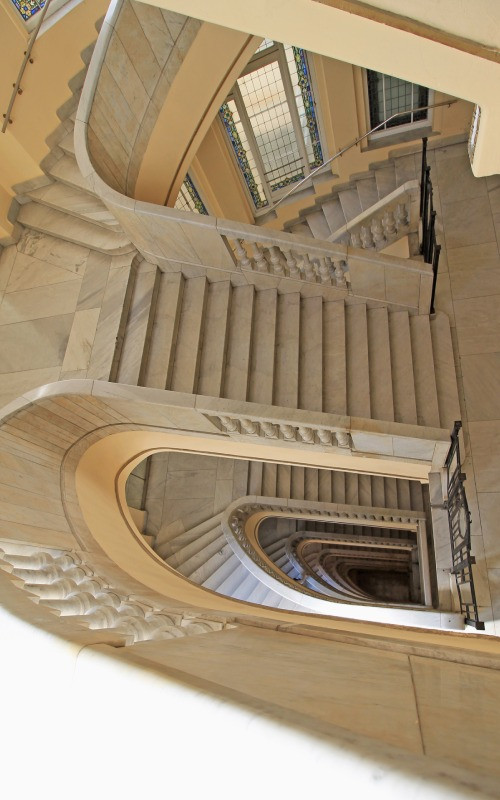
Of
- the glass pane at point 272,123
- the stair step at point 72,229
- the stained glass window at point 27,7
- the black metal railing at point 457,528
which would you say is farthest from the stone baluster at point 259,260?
the glass pane at point 272,123

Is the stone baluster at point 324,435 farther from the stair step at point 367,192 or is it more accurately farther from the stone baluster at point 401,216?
the stair step at point 367,192

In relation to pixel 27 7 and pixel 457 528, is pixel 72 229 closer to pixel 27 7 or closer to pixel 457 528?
pixel 27 7

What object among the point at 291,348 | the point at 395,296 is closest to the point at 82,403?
the point at 291,348

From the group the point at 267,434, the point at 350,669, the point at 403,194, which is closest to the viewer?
the point at 350,669

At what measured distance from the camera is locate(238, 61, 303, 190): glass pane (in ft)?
26.2

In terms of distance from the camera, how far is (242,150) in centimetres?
894

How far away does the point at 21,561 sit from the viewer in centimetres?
228

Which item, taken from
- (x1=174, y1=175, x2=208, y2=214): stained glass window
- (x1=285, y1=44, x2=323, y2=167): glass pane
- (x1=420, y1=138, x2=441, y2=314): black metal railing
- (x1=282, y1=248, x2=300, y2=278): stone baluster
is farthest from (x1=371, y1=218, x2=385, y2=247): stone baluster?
(x1=174, y1=175, x2=208, y2=214): stained glass window

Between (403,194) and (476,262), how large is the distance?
4.22 feet

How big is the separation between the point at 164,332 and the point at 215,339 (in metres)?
0.48

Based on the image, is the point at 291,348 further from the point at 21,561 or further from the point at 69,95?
the point at 69,95

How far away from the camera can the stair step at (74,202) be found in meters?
4.98

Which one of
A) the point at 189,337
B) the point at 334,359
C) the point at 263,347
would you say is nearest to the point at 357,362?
the point at 334,359

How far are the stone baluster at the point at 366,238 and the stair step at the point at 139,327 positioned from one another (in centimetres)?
233
